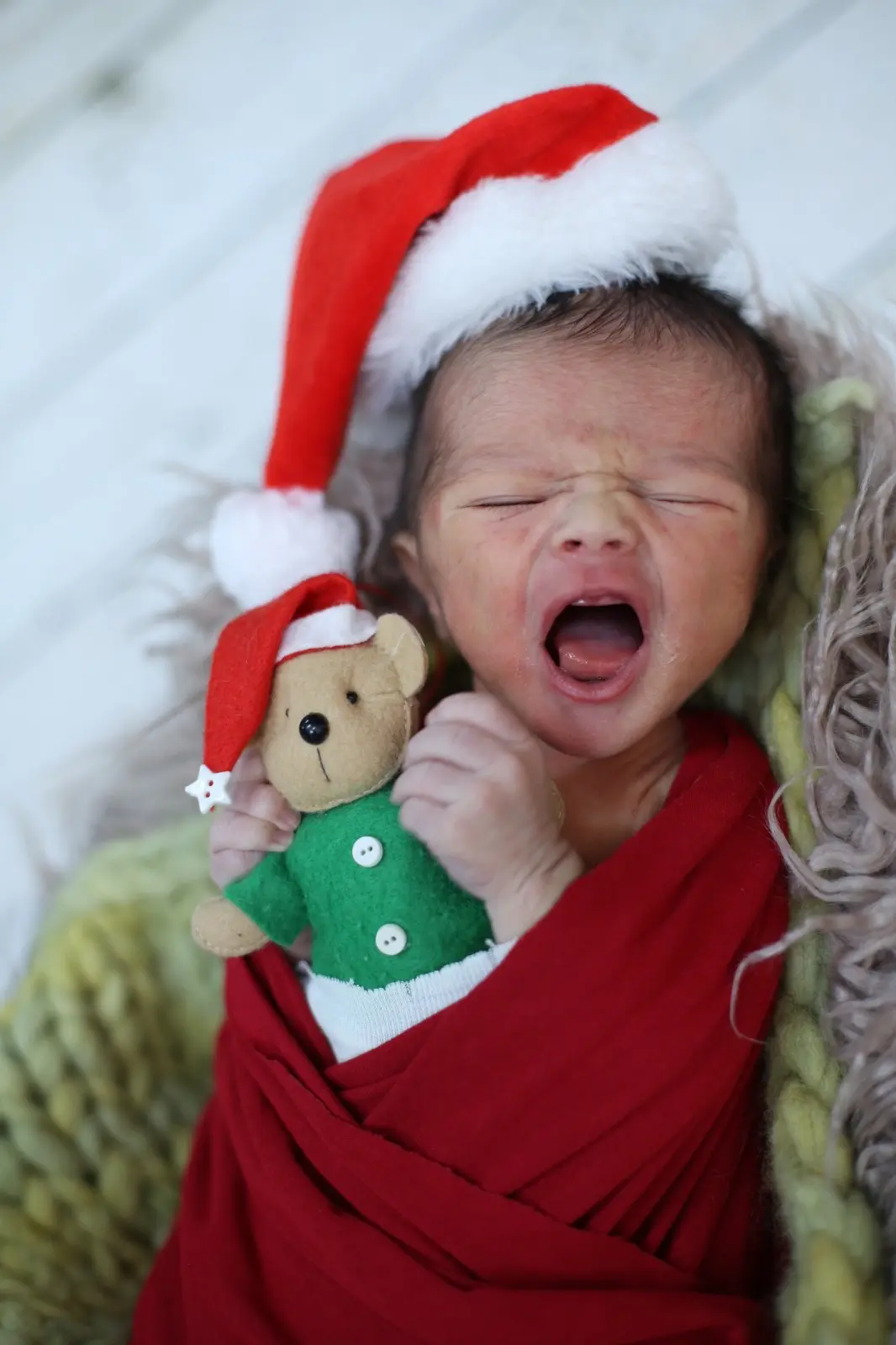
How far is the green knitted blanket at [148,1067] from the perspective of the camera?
0.82m

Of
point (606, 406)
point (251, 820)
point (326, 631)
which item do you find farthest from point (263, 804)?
point (606, 406)

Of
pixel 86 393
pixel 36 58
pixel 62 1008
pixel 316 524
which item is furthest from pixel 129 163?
pixel 62 1008

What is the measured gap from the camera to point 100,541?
1.44 m

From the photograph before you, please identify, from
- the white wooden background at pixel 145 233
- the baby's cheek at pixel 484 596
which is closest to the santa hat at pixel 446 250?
the baby's cheek at pixel 484 596

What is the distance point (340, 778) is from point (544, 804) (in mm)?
140

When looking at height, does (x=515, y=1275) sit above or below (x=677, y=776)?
below

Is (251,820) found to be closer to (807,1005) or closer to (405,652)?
(405,652)

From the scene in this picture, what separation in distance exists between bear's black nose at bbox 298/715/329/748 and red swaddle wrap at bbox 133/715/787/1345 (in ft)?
0.64

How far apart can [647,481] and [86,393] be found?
2.84 feet

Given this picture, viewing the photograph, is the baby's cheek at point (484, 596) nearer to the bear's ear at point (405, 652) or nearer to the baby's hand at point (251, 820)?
the bear's ear at point (405, 652)

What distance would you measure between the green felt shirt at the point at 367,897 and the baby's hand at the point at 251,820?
0.5 inches

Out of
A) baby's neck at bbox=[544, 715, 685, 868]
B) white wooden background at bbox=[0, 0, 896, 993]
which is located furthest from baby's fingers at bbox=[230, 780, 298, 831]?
white wooden background at bbox=[0, 0, 896, 993]

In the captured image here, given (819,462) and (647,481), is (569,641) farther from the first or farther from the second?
(819,462)

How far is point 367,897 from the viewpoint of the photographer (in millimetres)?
805
